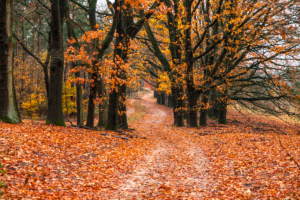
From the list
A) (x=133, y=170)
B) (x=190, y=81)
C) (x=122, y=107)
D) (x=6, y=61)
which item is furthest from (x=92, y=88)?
(x=190, y=81)

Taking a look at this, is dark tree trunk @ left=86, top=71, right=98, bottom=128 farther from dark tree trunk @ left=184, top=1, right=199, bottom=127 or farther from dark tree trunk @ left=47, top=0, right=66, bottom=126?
dark tree trunk @ left=184, top=1, right=199, bottom=127

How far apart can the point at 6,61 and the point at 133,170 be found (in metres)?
7.21

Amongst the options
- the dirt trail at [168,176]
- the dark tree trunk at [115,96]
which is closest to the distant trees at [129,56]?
the dark tree trunk at [115,96]

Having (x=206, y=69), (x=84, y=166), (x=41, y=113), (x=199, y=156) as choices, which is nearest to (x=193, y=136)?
A: (x=199, y=156)

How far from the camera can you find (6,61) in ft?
31.1

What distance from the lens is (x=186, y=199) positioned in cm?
539

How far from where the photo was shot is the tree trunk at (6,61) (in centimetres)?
934

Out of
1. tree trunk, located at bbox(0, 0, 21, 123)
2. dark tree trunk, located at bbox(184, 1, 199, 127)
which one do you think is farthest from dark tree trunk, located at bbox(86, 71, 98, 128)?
dark tree trunk, located at bbox(184, 1, 199, 127)

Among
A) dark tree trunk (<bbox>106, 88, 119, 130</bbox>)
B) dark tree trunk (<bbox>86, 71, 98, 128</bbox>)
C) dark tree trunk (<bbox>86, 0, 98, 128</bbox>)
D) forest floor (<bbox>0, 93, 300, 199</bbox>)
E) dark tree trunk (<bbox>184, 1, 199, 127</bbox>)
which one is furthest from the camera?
dark tree trunk (<bbox>184, 1, 199, 127</bbox>)

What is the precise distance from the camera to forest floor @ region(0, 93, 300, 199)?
518 centimetres

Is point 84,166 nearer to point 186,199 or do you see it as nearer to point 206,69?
point 186,199

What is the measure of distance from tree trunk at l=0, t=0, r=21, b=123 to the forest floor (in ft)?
5.60

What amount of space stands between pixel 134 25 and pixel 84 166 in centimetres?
885

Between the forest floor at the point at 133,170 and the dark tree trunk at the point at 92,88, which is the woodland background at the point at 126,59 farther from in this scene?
the forest floor at the point at 133,170
